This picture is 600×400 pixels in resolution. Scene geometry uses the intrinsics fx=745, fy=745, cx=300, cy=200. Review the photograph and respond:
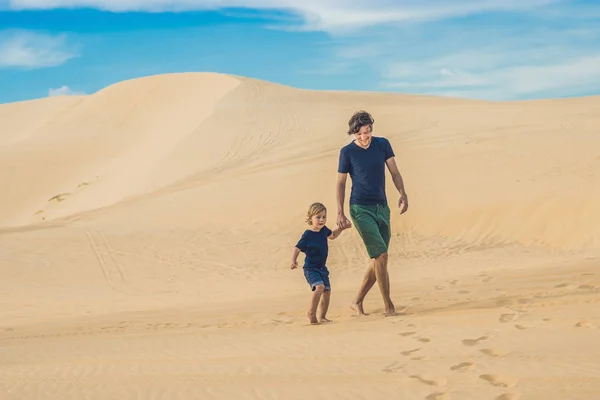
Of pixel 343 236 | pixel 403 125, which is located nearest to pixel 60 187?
pixel 403 125

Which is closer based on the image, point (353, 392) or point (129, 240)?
point (353, 392)

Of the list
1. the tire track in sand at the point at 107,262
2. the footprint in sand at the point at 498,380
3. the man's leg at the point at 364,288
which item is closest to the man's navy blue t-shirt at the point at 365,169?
the man's leg at the point at 364,288

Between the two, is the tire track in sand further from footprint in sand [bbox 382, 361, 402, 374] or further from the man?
footprint in sand [bbox 382, 361, 402, 374]

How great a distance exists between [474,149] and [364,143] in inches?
478

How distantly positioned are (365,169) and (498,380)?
2652 mm

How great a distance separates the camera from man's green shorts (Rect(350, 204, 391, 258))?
657 cm

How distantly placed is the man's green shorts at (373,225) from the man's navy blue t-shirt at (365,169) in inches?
2.5

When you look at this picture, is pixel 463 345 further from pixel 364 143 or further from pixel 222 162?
pixel 222 162

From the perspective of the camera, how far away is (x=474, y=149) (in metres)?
18.1

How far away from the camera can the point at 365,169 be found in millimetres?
6609

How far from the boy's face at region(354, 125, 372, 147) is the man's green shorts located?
1.84 ft

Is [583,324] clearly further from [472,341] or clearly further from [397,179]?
[397,179]

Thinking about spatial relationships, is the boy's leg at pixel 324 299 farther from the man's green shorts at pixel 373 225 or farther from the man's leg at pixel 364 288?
the man's green shorts at pixel 373 225

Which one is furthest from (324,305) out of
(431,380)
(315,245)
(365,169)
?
(431,380)
